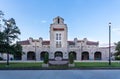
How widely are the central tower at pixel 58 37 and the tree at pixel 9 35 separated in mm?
24123

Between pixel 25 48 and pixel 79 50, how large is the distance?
14168 mm

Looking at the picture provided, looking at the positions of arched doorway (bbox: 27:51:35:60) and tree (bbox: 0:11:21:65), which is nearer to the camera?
tree (bbox: 0:11:21:65)

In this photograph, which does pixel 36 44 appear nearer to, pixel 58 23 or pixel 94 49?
pixel 58 23

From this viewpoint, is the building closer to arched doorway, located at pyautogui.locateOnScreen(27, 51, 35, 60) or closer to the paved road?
arched doorway, located at pyautogui.locateOnScreen(27, 51, 35, 60)

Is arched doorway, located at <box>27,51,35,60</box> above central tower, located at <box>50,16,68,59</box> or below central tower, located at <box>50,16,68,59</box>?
below

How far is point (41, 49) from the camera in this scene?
68.1 metres

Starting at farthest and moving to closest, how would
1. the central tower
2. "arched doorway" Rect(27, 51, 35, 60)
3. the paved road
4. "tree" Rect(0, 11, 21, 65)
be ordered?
"arched doorway" Rect(27, 51, 35, 60), the central tower, "tree" Rect(0, 11, 21, 65), the paved road

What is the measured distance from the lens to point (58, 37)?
2667 inches

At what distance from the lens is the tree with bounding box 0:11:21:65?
42.1m

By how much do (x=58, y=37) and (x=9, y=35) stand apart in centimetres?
2581

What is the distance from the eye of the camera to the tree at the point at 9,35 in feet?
138

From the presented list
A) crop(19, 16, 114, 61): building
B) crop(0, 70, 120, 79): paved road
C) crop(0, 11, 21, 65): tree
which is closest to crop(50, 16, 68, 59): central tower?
crop(19, 16, 114, 61): building

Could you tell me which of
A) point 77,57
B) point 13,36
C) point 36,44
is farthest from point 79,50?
point 13,36

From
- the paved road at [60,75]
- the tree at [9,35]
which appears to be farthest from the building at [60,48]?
the paved road at [60,75]
